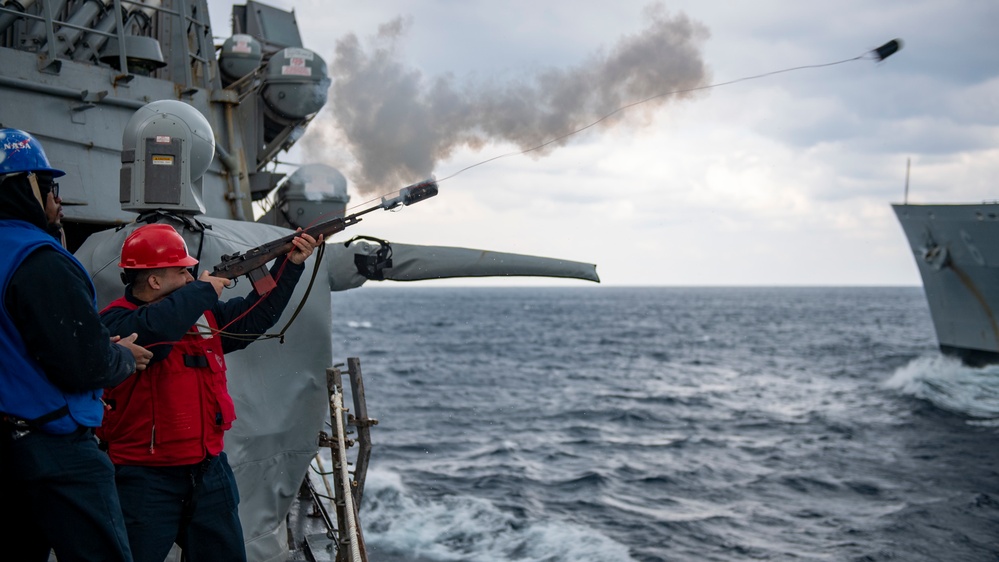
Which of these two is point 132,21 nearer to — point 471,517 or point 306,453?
point 306,453

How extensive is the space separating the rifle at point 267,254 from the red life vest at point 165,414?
49 cm

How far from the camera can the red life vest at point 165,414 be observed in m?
3.70

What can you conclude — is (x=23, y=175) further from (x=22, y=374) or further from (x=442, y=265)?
(x=442, y=265)

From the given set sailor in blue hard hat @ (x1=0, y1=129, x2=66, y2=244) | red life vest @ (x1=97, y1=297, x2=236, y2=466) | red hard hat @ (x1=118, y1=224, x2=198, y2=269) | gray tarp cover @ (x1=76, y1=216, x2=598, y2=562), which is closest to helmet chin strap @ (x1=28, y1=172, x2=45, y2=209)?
sailor in blue hard hat @ (x1=0, y1=129, x2=66, y2=244)

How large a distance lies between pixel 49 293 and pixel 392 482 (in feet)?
44.4

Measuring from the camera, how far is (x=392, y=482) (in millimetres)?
16031

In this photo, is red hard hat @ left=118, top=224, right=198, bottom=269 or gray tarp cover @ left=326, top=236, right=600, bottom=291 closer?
red hard hat @ left=118, top=224, right=198, bottom=269

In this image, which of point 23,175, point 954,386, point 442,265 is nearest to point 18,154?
point 23,175

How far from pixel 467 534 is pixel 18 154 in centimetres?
1078

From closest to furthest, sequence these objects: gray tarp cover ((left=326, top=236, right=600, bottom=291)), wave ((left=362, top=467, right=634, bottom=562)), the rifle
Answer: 1. the rifle
2. gray tarp cover ((left=326, top=236, right=600, bottom=291))
3. wave ((left=362, top=467, right=634, bottom=562))

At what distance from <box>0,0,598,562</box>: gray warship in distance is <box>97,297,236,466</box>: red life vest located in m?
1.18

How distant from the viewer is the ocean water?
508 inches

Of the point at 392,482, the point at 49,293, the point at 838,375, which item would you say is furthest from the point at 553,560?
the point at 838,375

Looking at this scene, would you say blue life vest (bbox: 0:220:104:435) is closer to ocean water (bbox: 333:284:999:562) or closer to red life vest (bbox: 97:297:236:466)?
red life vest (bbox: 97:297:236:466)
